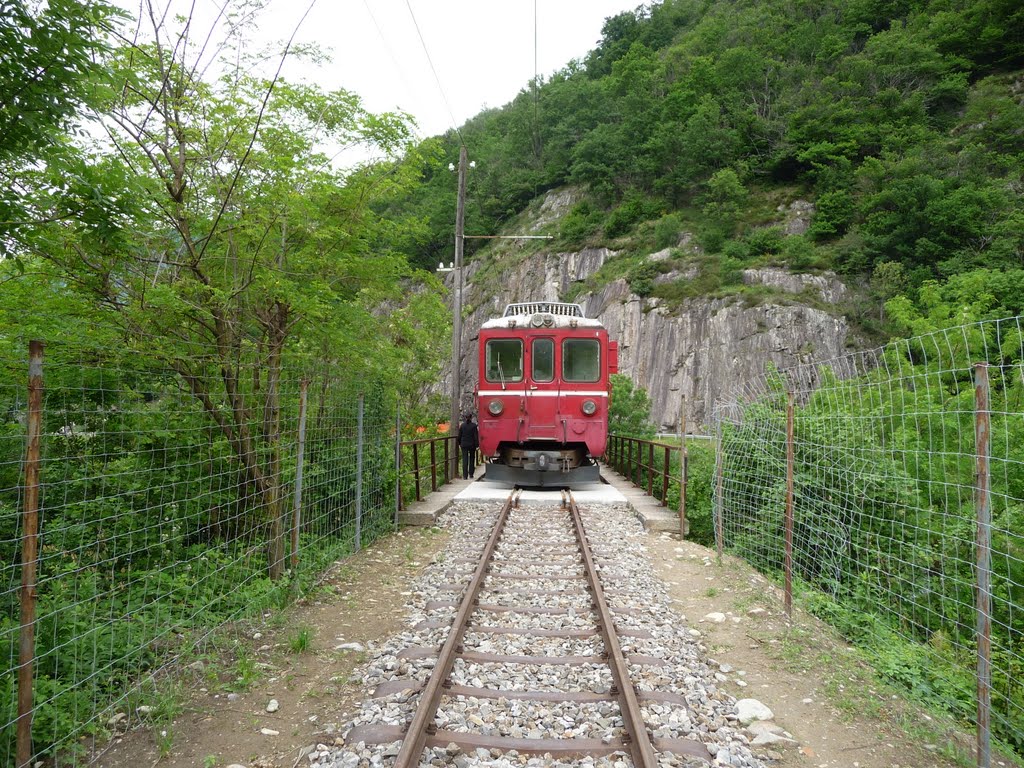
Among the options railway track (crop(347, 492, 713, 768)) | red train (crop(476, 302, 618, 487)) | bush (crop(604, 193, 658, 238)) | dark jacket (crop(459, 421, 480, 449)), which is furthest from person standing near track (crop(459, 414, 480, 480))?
bush (crop(604, 193, 658, 238))

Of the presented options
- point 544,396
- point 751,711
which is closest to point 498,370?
point 544,396

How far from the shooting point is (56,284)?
4844mm

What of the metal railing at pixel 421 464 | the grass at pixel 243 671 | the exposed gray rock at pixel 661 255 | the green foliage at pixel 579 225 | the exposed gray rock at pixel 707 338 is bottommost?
the grass at pixel 243 671

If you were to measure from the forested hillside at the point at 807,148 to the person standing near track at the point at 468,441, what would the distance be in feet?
77.6

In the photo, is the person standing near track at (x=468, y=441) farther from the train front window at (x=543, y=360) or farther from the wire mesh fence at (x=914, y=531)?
the wire mesh fence at (x=914, y=531)

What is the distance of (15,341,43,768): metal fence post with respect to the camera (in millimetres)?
2783

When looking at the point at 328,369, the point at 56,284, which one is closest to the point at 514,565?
the point at 328,369

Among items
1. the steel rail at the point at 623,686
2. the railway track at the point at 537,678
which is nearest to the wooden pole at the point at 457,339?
the railway track at the point at 537,678

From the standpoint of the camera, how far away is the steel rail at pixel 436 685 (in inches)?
121

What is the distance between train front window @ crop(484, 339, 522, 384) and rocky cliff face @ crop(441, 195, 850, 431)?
25467 millimetres

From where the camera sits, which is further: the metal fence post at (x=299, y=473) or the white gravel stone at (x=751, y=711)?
the metal fence post at (x=299, y=473)

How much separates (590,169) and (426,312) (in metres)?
49.1

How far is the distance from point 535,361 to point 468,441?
3.12 m

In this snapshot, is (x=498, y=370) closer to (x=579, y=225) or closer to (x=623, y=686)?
(x=623, y=686)
